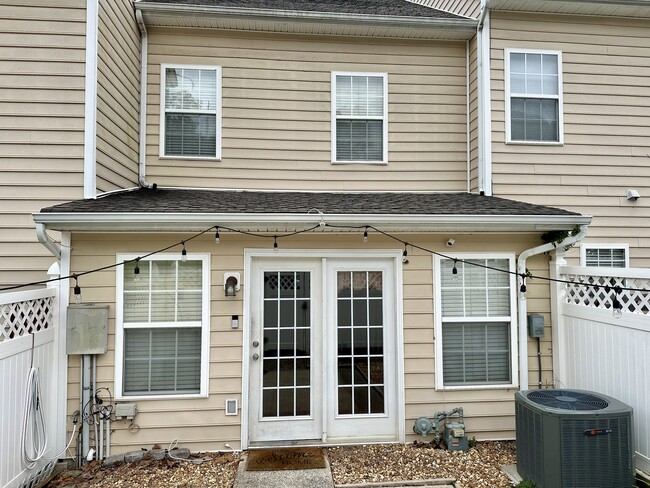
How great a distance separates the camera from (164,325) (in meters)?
4.17

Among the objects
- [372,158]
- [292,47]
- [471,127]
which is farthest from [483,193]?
[292,47]

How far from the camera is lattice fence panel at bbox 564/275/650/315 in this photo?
356 cm

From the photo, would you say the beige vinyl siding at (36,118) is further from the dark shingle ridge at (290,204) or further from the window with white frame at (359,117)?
the window with white frame at (359,117)

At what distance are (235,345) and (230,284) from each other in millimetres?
651

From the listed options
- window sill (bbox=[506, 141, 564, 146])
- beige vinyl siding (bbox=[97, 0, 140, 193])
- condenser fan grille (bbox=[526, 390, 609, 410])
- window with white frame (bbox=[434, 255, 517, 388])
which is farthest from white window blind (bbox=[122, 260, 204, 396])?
window sill (bbox=[506, 141, 564, 146])

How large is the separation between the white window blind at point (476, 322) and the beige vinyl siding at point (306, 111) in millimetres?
1640

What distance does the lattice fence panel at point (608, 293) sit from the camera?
3562 millimetres

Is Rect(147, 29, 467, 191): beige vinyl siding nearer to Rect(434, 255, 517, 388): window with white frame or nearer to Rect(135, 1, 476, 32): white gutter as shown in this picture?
Rect(135, 1, 476, 32): white gutter

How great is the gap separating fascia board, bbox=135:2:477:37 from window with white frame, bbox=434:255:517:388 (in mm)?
3323

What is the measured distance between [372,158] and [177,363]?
3.65 meters

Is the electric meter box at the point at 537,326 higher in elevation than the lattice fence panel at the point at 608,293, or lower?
lower

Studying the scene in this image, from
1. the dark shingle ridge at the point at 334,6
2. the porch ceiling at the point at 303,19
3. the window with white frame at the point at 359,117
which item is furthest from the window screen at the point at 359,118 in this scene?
the dark shingle ridge at the point at 334,6

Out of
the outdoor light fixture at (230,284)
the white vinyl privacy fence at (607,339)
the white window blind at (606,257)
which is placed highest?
the white window blind at (606,257)


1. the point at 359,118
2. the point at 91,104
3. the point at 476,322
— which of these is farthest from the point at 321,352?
the point at 91,104
